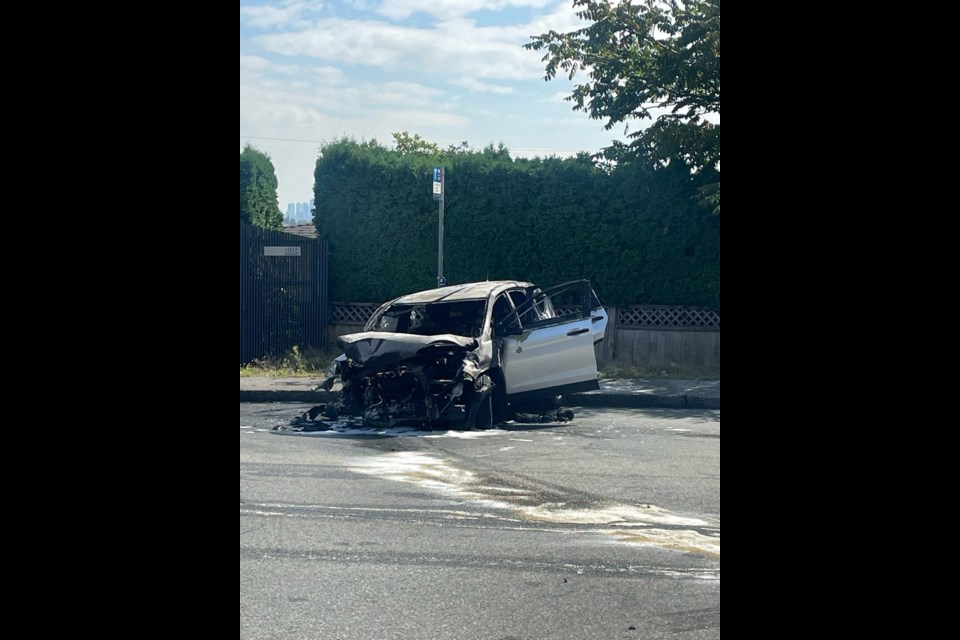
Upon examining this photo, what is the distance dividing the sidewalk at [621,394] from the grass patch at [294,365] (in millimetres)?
1093

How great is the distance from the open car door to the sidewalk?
79.5 inches

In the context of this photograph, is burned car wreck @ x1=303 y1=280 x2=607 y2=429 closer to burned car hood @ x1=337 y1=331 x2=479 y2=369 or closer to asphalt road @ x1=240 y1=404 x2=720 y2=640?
burned car hood @ x1=337 y1=331 x2=479 y2=369

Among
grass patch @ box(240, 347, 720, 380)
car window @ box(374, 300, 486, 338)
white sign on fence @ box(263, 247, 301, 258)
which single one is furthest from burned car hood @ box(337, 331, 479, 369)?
white sign on fence @ box(263, 247, 301, 258)

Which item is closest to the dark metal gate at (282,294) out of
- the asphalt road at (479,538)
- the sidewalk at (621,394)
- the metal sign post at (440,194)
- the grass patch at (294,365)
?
the grass patch at (294,365)

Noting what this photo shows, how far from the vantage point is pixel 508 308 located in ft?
38.8

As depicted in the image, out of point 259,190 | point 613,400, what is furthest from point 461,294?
point 259,190

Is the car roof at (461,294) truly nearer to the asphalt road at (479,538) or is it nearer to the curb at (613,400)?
the asphalt road at (479,538)

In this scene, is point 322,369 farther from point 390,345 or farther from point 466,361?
point 466,361

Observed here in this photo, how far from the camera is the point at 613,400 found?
44.7 ft
